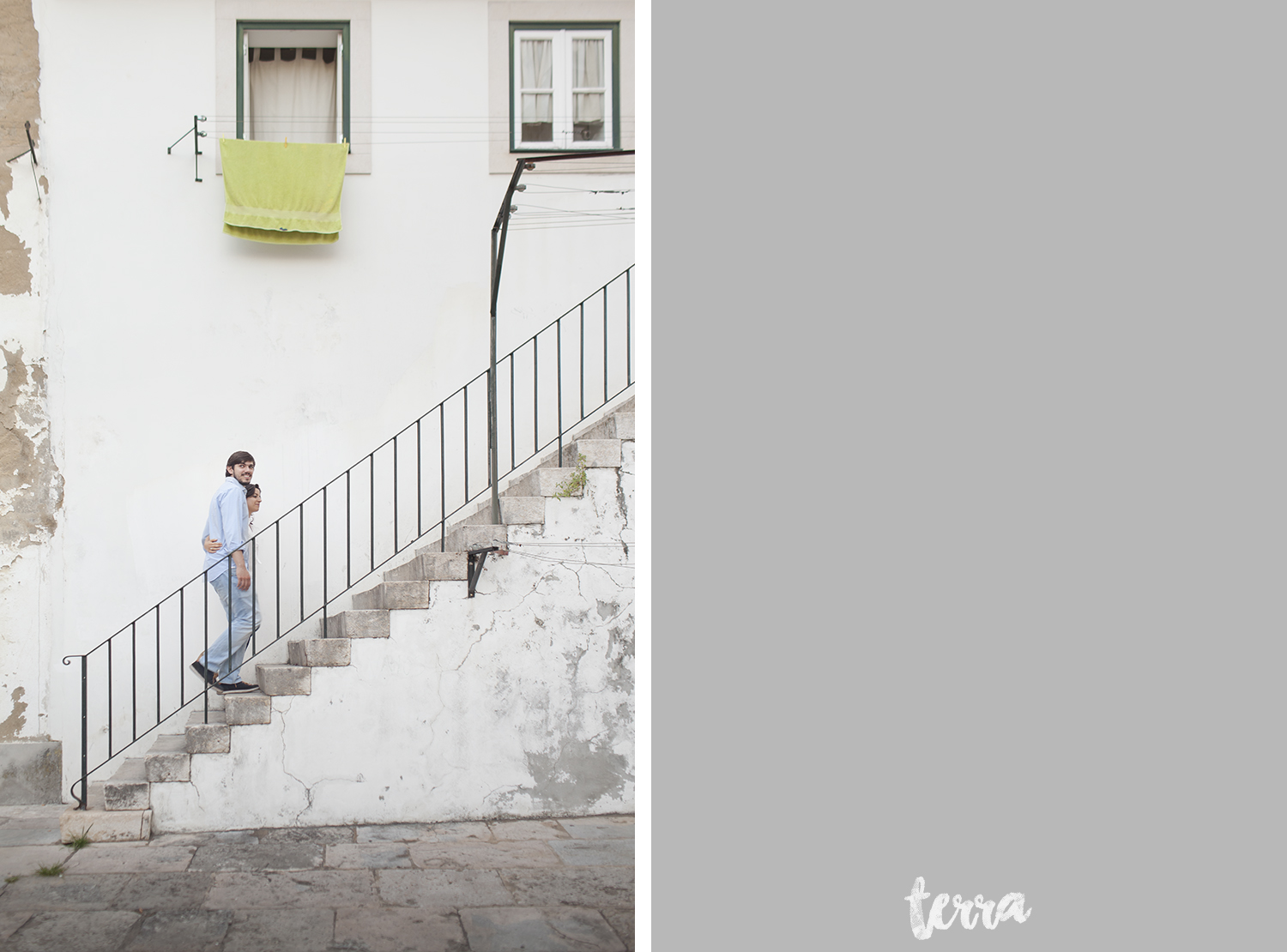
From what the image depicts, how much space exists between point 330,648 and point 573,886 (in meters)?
2.14

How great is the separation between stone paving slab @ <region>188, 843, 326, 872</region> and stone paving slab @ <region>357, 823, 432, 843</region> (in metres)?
0.29

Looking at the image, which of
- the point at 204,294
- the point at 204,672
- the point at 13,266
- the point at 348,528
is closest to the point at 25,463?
the point at 13,266

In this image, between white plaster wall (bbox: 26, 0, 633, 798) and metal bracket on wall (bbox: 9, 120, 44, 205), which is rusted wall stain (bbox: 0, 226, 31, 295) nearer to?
white plaster wall (bbox: 26, 0, 633, 798)

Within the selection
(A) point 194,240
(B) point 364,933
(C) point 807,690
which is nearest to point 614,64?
(A) point 194,240

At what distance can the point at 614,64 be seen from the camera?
786 cm

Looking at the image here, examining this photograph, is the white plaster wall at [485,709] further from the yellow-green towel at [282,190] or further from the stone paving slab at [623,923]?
the yellow-green towel at [282,190]

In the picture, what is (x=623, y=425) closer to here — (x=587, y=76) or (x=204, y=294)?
(x=587, y=76)

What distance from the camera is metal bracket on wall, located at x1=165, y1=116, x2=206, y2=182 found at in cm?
734

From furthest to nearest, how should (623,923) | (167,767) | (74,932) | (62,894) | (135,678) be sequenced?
(135,678), (167,767), (62,894), (623,923), (74,932)

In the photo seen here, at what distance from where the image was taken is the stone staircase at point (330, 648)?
5.86 m

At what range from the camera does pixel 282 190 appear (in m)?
7.30

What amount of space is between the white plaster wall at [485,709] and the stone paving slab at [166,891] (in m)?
0.90

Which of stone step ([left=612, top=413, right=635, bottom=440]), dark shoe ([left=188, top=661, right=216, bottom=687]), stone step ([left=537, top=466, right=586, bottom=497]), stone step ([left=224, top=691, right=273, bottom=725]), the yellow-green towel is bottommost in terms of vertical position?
stone step ([left=224, top=691, right=273, bottom=725])

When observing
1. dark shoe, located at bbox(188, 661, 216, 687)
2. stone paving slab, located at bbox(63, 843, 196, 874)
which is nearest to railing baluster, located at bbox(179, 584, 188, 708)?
dark shoe, located at bbox(188, 661, 216, 687)
